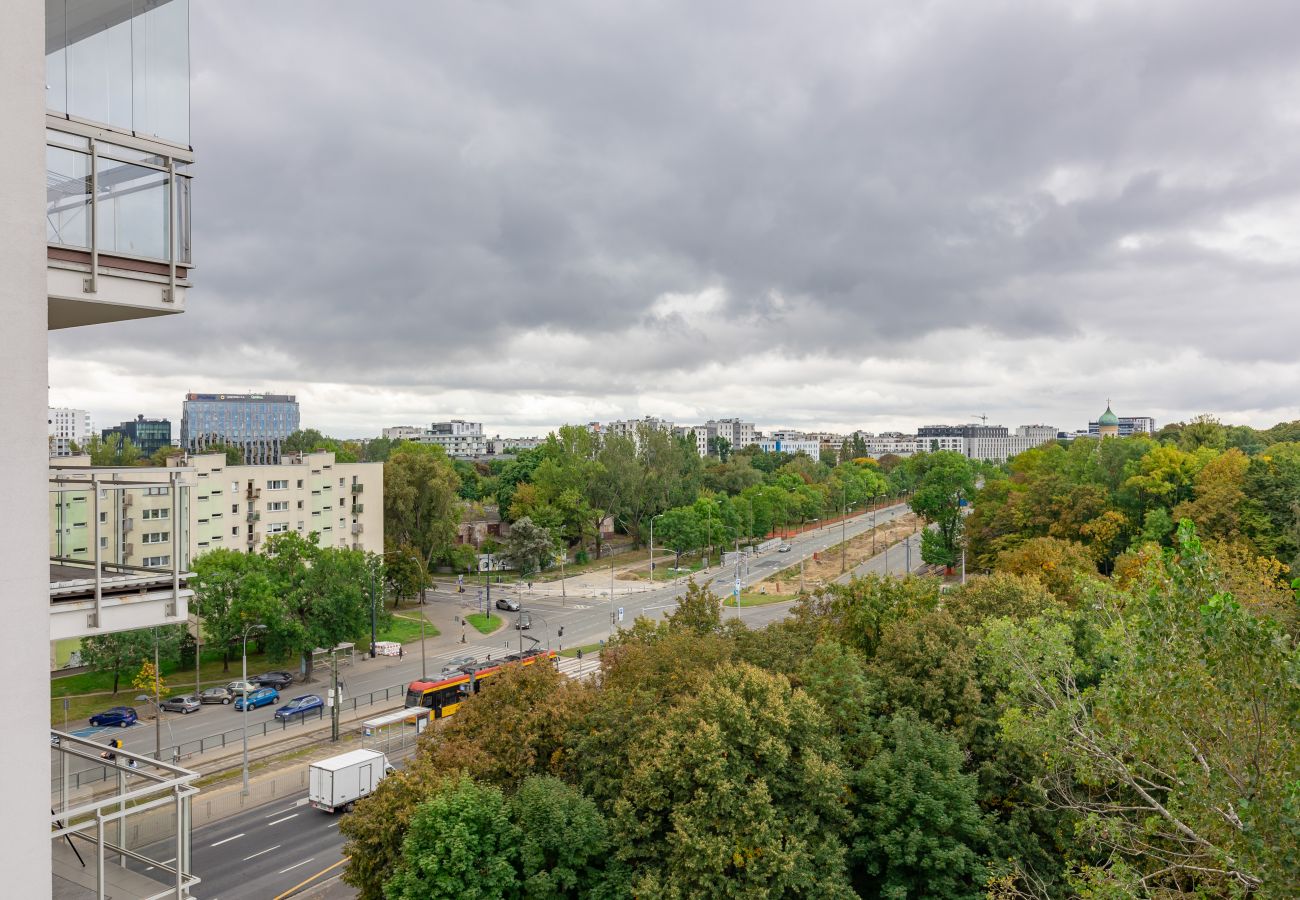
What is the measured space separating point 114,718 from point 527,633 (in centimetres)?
2212

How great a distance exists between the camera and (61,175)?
557cm

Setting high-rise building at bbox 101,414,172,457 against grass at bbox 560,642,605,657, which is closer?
grass at bbox 560,642,605,657

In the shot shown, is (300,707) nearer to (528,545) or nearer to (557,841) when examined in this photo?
(557,841)

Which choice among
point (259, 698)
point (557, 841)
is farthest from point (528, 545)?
point (557, 841)

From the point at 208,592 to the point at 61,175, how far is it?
34.2m

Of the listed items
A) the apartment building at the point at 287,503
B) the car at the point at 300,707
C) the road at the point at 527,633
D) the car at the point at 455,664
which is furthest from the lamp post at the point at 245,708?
the car at the point at 455,664

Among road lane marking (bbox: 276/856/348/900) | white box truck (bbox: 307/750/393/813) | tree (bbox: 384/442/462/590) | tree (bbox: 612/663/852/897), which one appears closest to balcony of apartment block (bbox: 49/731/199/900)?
tree (bbox: 612/663/852/897)

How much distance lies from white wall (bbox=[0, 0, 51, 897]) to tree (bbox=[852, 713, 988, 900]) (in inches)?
620

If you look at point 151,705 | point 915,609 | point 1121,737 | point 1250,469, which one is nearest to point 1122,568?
point 1250,469

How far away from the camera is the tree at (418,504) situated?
180 feet

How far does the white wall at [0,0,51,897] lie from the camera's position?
15.1ft

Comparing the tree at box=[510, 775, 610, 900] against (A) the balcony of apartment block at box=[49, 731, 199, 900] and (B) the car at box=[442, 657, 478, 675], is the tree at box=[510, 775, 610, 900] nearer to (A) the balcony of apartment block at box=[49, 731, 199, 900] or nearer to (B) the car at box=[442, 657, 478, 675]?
(A) the balcony of apartment block at box=[49, 731, 199, 900]

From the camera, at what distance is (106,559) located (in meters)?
6.62

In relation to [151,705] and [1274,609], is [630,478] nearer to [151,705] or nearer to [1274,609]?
[151,705]
